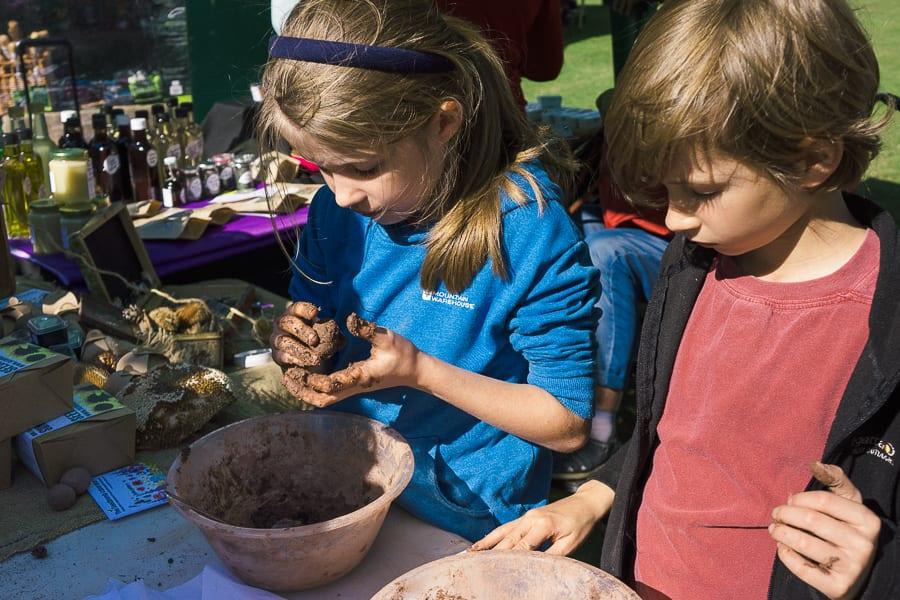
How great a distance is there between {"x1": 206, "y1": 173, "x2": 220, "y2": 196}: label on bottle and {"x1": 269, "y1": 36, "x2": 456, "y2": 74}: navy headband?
2.40m

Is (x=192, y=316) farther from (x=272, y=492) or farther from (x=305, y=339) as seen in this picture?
A: (x=305, y=339)

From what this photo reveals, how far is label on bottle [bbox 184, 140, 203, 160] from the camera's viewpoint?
13.1ft

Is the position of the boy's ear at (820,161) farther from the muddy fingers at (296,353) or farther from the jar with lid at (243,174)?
the jar with lid at (243,174)

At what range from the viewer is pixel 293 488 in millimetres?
1584

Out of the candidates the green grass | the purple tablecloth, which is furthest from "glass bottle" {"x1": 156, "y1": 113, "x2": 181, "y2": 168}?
the green grass

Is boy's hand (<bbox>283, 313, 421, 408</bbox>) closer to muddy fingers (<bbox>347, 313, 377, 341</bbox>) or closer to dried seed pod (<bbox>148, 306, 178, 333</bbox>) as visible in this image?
muddy fingers (<bbox>347, 313, 377, 341</bbox>)

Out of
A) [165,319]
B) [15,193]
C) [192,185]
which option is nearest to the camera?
[165,319]

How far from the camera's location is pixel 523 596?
1.20m

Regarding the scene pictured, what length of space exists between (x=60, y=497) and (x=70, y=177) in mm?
1759

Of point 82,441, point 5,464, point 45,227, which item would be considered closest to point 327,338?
point 82,441

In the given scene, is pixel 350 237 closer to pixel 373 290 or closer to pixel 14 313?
pixel 373 290

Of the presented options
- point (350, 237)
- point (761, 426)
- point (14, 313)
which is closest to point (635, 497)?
point (761, 426)

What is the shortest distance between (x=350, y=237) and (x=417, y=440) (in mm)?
413

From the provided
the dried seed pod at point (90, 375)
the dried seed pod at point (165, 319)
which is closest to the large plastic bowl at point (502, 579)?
the dried seed pod at point (90, 375)
